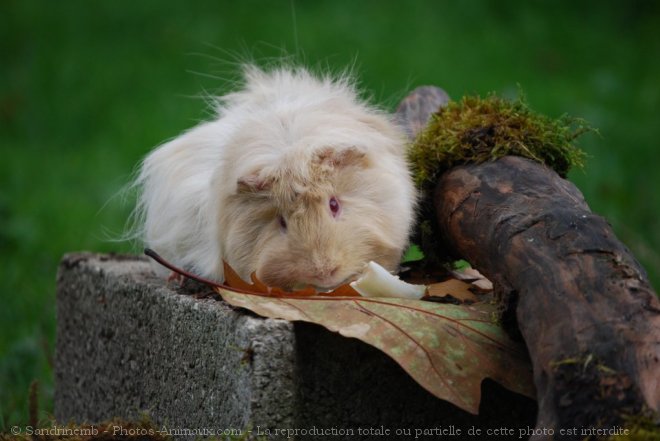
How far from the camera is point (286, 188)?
10.6ft

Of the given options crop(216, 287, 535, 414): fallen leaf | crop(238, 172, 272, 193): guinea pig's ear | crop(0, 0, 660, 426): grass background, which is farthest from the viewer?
crop(0, 0, 660, 426): grass background

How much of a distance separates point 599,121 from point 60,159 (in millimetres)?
5445

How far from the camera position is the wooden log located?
2275mm

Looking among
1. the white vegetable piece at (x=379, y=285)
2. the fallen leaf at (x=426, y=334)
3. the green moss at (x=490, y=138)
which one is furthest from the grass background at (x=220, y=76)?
the fallen leaf at (x=426, y=334)

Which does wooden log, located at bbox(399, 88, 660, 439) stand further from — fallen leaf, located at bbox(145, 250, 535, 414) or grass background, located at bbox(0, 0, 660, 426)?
grass background, located at bbox(0, 0, 660, 426)

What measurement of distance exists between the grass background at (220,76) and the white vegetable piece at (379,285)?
3442 mm

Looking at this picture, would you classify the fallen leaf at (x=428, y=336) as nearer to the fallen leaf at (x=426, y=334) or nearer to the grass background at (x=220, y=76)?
the fallen leaf at (x=426, y=334)

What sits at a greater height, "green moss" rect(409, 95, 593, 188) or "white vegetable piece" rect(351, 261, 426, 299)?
"green moss" rect(409, 95, 593, 188)

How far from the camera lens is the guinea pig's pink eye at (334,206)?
130 inches

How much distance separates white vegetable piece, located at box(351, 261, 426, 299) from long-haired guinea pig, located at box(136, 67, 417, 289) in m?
0.06

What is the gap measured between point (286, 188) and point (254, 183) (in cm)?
13

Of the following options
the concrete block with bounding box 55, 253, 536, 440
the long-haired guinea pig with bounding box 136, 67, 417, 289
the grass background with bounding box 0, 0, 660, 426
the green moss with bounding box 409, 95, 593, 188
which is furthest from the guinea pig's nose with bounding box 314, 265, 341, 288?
the grass background with bounding box 0, 0, 660, 426

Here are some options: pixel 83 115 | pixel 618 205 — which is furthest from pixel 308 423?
pixel 83 115

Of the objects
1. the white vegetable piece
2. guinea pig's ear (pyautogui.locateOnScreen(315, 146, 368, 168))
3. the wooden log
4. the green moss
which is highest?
the green moss
